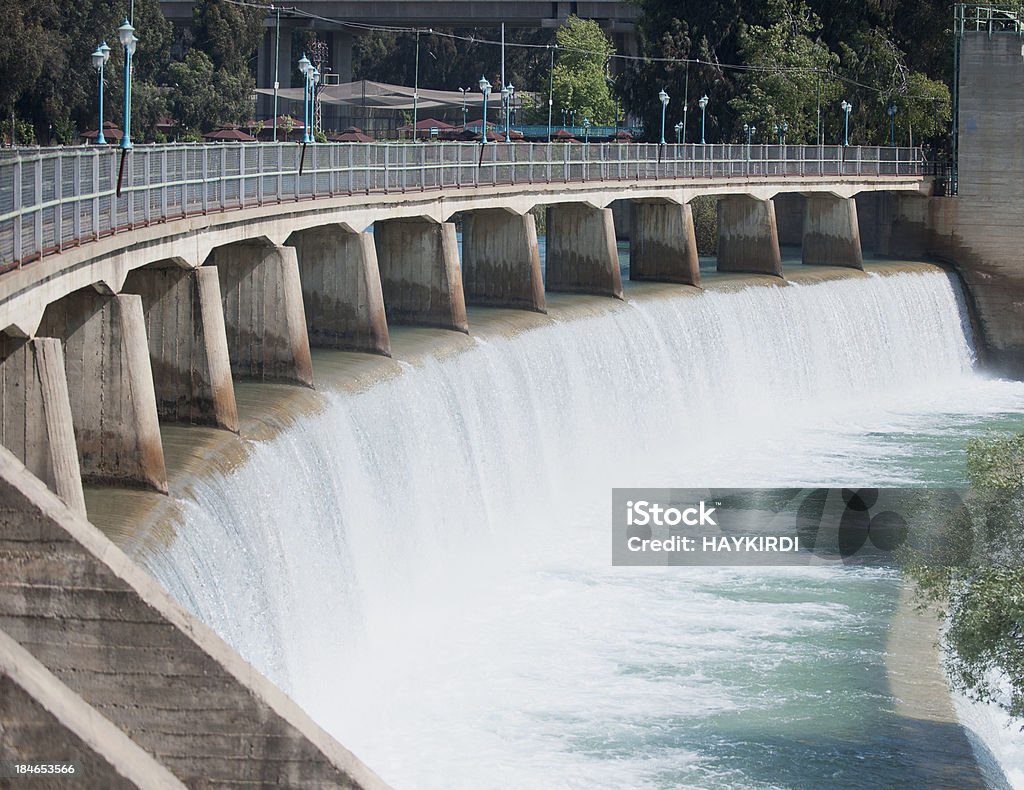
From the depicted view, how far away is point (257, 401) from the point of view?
97.0 ft

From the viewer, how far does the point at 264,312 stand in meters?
31.3

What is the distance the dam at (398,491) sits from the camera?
13242mm

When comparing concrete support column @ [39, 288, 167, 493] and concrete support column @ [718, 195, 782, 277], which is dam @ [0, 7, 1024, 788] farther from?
concrete support column @ [718, 195, 782, 277]

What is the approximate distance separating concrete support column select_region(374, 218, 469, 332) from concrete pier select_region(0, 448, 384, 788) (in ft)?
81.8

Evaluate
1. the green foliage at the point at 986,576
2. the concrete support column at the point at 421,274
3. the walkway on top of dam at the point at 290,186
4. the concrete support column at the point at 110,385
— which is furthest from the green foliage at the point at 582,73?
the concrete support column at the point at 110,385

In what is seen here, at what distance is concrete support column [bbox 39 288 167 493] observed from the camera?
23812mm

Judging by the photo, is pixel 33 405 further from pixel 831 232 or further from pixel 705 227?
pixel 705 227

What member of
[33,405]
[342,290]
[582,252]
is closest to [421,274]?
[342,290]

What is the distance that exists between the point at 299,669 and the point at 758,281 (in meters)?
31.0

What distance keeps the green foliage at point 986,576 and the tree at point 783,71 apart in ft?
154

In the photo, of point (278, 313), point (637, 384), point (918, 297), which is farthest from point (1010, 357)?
point (278, 313)

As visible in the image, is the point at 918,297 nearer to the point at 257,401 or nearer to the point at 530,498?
the point at 530,498

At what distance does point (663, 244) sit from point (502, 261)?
9905 mm

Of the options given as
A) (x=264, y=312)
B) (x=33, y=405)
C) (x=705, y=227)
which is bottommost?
(x=33, y=405)
